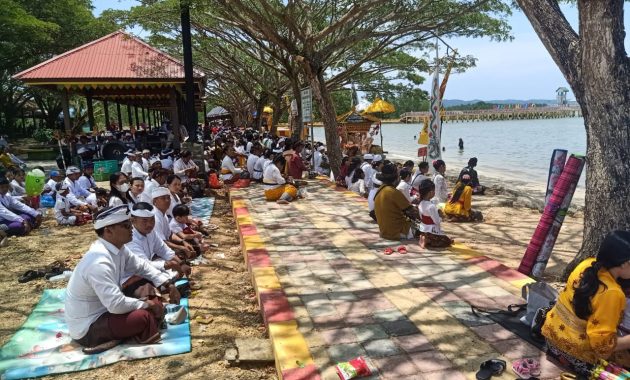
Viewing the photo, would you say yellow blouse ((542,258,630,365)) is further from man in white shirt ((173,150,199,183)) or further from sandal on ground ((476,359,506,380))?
man in white shirt ((173,150,199,183))

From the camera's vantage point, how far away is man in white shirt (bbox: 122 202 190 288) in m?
4.68

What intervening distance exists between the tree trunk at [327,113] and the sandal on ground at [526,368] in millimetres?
9865

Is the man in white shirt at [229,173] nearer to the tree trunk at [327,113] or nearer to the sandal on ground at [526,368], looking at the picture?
the tree trunk at [327,113]

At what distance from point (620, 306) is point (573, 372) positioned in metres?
0.63

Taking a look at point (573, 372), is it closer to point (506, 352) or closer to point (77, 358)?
point (506, 352)

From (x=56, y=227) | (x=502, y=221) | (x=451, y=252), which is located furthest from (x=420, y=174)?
(x=56, y=227)

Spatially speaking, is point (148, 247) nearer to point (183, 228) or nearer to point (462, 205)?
point (183, 228)

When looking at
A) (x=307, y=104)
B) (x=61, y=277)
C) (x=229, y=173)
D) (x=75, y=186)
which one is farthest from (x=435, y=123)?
(x=61, y=277)

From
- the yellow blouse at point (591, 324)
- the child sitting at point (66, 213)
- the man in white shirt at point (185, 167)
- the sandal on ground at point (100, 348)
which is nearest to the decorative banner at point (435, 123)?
the man in white shirt at point (185, 167)

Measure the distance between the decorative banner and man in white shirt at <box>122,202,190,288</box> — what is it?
9.70 meters

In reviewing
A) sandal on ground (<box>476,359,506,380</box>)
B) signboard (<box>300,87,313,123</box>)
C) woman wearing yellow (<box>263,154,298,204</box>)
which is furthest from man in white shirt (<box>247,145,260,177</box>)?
sandal on ground (<box>476,359,506,380</box>)

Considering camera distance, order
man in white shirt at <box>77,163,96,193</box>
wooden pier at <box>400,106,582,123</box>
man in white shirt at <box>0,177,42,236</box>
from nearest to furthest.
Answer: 1. man in white shirt at <box>0,177,42,236</box>
2. man in white shirt at <box>77,163,96,193</box>
3. wooden pier at <box>400,106,582,123</box>

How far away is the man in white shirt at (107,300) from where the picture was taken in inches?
141

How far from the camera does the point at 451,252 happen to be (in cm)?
591
